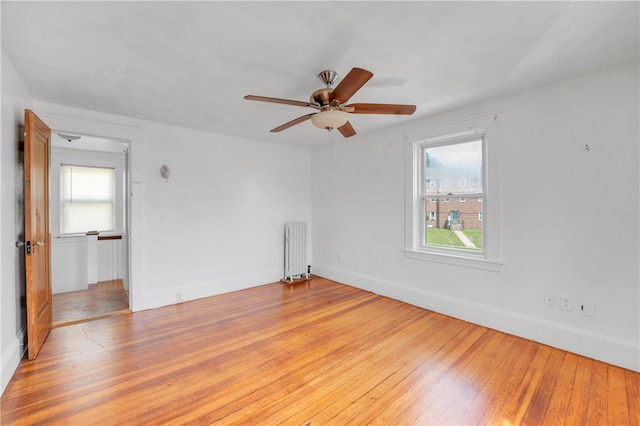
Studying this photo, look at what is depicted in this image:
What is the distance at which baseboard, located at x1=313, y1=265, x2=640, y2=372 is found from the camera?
7.50ft

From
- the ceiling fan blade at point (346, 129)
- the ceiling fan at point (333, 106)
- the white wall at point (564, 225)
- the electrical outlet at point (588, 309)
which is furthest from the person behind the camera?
the ceiling fan blade at point (346, 129)

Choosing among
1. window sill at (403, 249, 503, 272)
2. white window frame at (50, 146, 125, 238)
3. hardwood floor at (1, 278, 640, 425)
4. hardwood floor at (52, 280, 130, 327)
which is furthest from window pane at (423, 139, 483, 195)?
white window frame at (50, 146, 125, 238)

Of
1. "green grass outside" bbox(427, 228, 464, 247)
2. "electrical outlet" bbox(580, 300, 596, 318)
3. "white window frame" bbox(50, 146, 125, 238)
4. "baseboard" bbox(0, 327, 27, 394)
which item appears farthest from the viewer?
"white window frame" bbox(50, 146, 125, 238)

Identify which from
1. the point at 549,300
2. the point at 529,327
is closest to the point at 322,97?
the point at 549,300

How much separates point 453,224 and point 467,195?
39cm

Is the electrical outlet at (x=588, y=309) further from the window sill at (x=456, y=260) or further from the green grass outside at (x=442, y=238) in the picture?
the green grass outside at (x=442, y=238)

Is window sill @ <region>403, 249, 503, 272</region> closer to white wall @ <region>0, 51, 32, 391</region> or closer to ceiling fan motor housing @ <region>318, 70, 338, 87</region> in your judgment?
ceiling fan motor housing @ <region>318, 70, 338, 87</region>

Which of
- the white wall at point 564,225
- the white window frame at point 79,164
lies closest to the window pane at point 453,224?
the white wall at point 564,225

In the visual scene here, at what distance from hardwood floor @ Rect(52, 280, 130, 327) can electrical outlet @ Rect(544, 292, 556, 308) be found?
4515mm

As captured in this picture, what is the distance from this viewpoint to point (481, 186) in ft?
10.4

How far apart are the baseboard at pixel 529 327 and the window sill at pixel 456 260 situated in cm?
40

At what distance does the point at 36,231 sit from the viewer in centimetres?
246

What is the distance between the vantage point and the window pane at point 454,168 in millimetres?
3236

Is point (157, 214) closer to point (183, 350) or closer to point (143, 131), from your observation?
point (143, 131)
